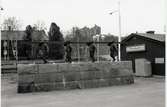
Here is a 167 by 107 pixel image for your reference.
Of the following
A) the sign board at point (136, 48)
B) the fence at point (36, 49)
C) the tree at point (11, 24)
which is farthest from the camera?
the tree at point (11, 24)

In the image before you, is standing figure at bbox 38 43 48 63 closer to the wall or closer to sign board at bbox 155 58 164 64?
the wall

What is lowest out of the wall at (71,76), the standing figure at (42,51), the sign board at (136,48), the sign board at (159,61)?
Answer: the wall at (71,76)

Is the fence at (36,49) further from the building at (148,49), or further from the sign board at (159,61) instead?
the sign board at (159,61)

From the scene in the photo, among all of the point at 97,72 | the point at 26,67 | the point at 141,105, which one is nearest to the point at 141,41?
the point at 97,72

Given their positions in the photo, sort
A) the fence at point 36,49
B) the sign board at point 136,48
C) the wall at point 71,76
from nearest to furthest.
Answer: the wall at point 71,76
the fence at point 36,49
the sign board at point 136,48

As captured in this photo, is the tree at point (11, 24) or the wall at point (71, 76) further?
the tree at point (11, 24)

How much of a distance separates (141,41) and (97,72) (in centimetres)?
983

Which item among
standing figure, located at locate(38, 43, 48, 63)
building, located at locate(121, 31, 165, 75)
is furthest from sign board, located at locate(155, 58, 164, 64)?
standing figure, located at locate(38, 43, 48, 63)

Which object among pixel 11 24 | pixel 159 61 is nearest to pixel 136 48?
pixel 159 61

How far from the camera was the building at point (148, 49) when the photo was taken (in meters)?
20.1

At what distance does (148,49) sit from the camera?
21.2 metres

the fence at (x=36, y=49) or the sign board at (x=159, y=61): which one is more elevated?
the fence at (x=36, y=49)

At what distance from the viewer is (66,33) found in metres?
56.2

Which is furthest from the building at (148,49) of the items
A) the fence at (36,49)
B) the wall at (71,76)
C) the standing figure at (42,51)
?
the standing figure at (42,51)
